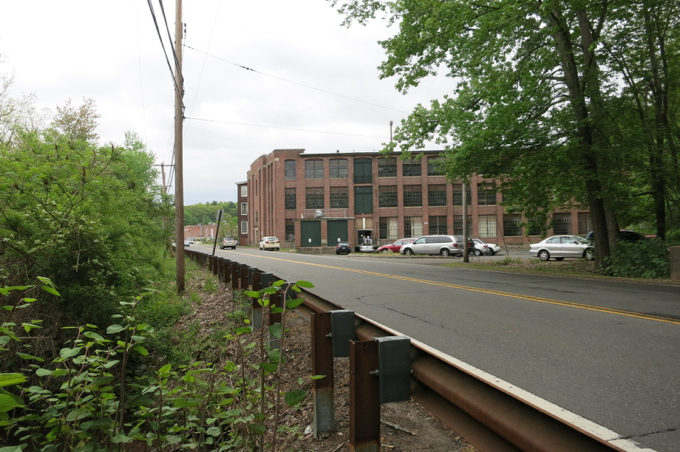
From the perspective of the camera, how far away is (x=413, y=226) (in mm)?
58344

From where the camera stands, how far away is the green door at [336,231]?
189 ft

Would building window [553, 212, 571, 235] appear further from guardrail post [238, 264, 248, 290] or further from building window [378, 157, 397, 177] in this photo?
guardrail post [238, 264, 248, 290]

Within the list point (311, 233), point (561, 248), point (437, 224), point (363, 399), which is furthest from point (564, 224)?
point (363, 399)

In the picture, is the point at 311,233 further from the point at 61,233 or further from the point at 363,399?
the point at 363,399

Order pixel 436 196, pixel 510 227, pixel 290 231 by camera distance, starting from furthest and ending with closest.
A: pixel 290 231 → pixel 436 196 → pixel 510 227

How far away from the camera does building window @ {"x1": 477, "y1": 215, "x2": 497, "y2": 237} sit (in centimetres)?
5706

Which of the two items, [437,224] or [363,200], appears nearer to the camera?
[437,224]

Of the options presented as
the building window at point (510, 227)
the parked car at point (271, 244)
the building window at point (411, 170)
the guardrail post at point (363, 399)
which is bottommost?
the parked car at point (271, 244)

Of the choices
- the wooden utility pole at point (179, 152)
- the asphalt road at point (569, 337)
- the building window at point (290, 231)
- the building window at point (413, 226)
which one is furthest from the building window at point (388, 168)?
the asphalt road at point (569, 337)

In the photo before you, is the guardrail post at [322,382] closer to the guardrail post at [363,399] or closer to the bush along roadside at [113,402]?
the bush along roadside at [113,402]

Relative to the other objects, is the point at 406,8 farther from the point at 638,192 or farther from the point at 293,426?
the point at 293,426

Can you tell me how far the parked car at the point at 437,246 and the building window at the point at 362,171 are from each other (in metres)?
22.1

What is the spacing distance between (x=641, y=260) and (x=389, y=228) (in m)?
43.8

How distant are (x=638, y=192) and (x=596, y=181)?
8.15ft
